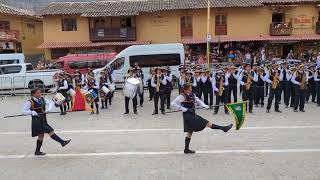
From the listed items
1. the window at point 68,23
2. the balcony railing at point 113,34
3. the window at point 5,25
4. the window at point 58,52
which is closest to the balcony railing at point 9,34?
the window at point 5,25

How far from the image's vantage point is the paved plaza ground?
26.1ft

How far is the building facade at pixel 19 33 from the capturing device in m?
38.3

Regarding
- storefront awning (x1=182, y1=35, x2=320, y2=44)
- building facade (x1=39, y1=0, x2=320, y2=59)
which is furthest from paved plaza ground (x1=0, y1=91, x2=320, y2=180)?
building facade (x1=39, y1=0, x2=320, y2=59)

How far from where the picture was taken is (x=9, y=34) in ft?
126

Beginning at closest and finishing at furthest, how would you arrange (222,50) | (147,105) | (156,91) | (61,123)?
(61,123) < (156,91) < (147,105) < (222,50)

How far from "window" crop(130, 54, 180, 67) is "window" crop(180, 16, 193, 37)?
13.8 meters

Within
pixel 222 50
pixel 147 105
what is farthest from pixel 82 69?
A: pixel 222 50

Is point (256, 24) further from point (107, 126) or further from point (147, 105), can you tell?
point (107, 126)

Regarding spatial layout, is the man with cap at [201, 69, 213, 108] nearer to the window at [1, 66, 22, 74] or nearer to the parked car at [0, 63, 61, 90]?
the parked car at [0, 63, 61, 90]

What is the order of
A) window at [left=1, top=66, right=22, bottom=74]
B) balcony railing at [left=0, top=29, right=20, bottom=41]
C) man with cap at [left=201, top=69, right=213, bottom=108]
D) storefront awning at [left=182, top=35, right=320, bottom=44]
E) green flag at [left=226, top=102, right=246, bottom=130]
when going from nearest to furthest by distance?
green flag at [left=226, top=102, right=246, bottom=130] < man with cap at [left=201, top=69, right=213, bottom=108] < window at [left=1, top=66, right=22, bottom=74] < storefront awning at [left=182, top=35, right=320, bottom=44] < balcony railing at [left=0, top=29, right=20, bottom=41]

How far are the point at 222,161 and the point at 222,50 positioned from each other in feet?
89.1

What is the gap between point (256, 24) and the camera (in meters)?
35.2

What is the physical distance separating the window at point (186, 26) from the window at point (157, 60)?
13808mm

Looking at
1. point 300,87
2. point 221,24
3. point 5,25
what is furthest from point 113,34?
point 300,87
